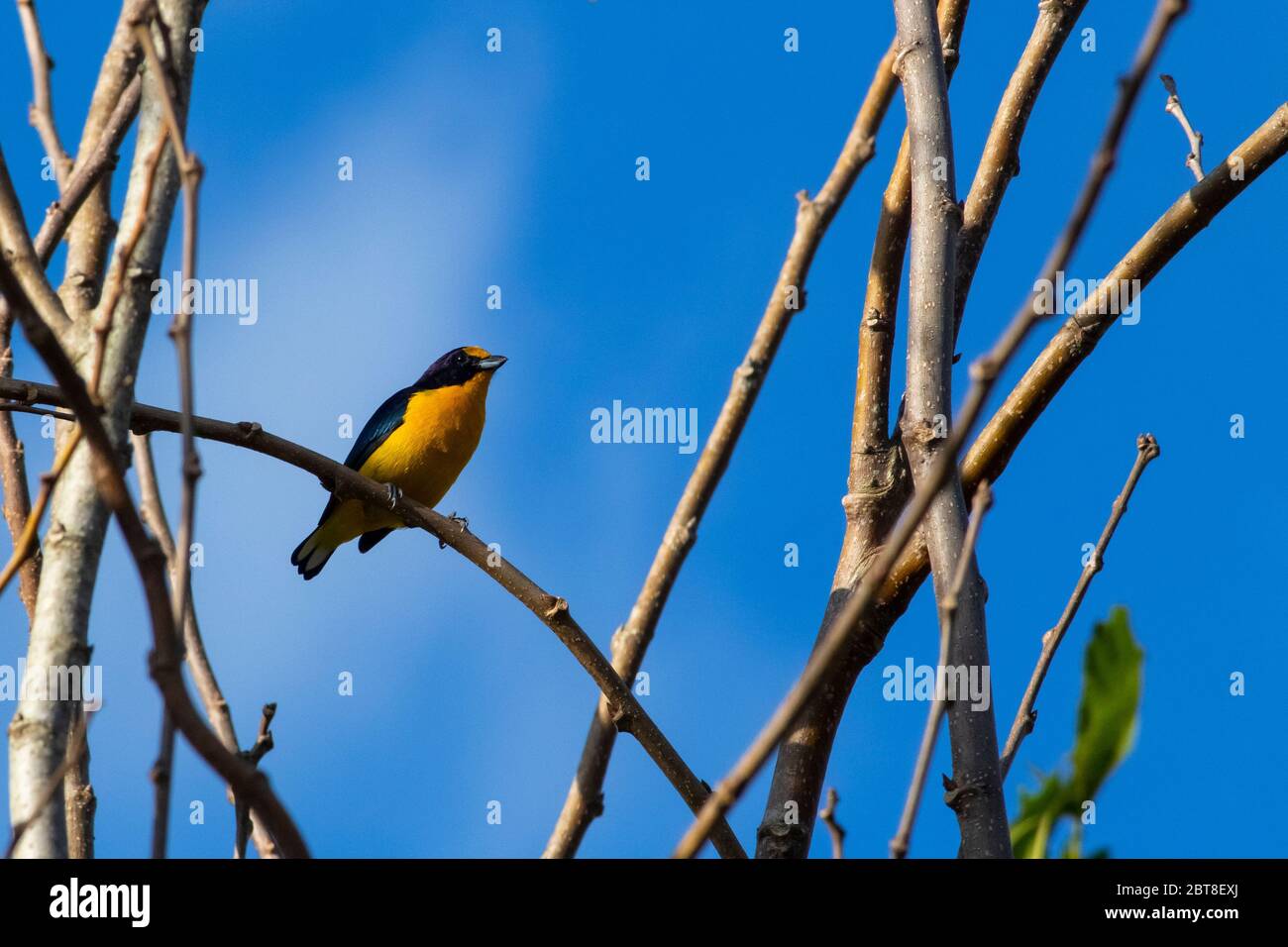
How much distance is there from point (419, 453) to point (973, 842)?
6219 mm

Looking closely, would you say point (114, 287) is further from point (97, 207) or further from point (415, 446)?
point (415, 446)

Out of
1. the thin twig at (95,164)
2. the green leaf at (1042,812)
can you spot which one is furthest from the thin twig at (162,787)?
the thin twig at (95,164)

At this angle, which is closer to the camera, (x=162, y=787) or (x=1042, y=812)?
(x=1042, y=812)

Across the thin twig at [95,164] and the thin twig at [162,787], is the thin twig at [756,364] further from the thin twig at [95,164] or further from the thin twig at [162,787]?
the thin twig at [95,164]

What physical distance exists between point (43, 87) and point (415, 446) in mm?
4909

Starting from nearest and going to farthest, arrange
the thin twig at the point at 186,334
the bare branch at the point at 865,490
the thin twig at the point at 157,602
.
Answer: the thin twig at the point at 157,602
the thin twig at the point at 186,334
the bare branch at the point at 865,490

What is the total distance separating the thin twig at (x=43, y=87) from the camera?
332 cm

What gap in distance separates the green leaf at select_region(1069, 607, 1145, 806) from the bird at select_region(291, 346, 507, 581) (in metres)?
7.04

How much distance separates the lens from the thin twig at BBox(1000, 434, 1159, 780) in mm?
3096

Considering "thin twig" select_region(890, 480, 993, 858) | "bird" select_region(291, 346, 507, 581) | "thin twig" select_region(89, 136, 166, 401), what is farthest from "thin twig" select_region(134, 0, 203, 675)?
"bird" select_region(291, 346, 507, 581)

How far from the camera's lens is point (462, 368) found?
29.6 feet

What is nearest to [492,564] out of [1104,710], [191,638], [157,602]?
[191,638]
